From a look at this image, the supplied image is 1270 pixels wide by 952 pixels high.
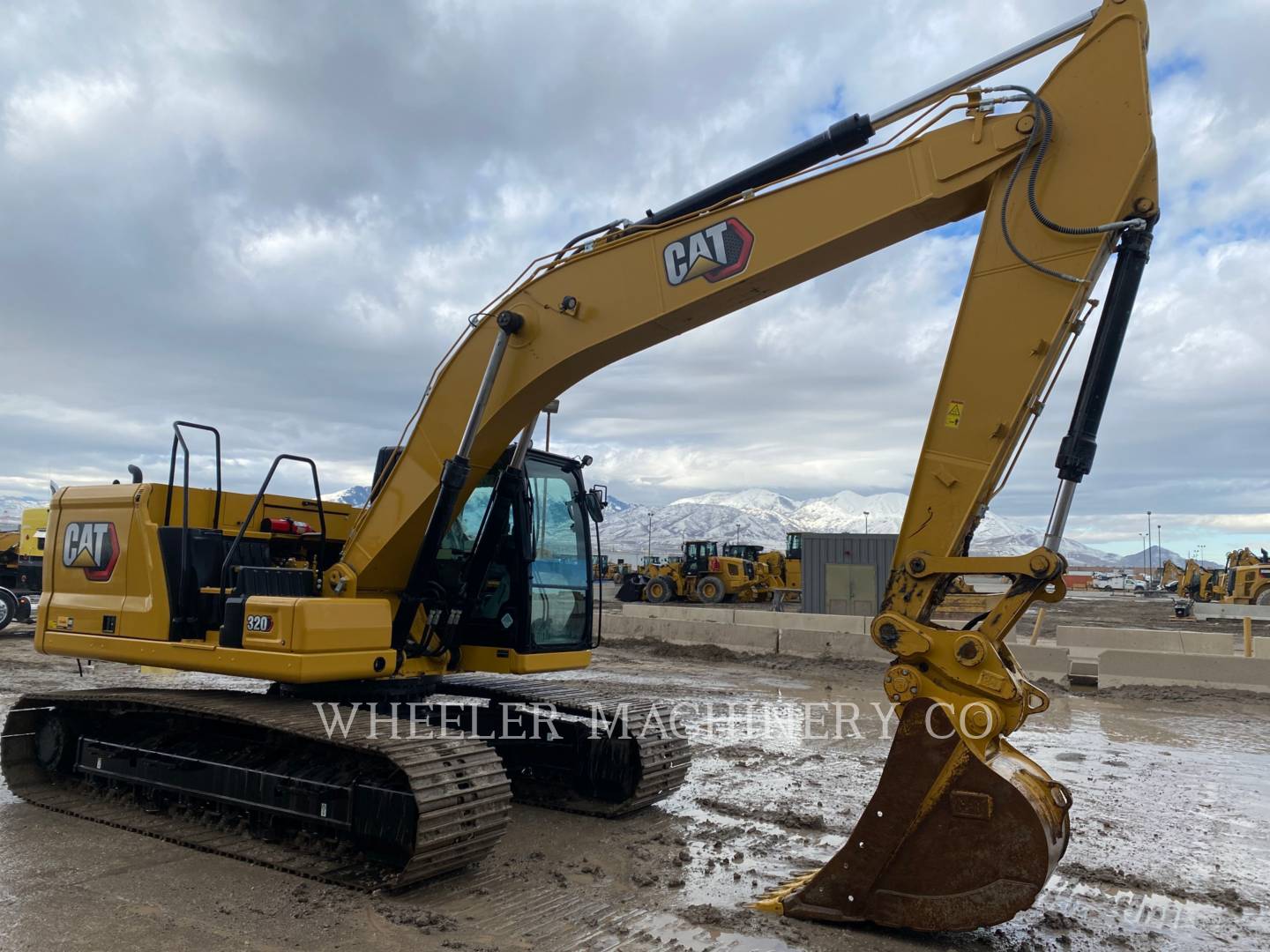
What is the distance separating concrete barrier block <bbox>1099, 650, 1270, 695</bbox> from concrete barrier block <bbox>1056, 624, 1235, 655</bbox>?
Result: 1677mm

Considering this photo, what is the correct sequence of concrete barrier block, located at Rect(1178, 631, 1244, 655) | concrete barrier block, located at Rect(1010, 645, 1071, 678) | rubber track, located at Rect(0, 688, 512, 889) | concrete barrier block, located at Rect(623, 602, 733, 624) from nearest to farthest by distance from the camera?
rubber track, located at Rect(0, 688, 512, 889) < concrete barrier block, located at Rect(1010, 645, 1071, 678) < concrete barrier block, located at Rect(1178, 631, 1244, 655) < concrete barrier block, located at Rect(623, 602, 733, 624)

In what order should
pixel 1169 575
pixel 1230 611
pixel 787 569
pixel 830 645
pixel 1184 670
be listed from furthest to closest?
pixel 1169 575, pixel 787 569, pixel 1230 611, pixel 830 645, pixel 1184 670

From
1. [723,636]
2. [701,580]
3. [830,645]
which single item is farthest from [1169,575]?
[830,645]

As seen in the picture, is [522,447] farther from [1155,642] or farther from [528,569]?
[1155,642]

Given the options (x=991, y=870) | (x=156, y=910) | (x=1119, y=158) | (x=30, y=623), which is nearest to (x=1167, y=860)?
(x=991, y=870)

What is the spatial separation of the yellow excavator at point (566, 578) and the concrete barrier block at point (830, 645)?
33.1 ft

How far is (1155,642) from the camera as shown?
1616 centimetres

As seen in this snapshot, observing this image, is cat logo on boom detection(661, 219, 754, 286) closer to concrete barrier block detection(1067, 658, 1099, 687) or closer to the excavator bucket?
the excavator bucket

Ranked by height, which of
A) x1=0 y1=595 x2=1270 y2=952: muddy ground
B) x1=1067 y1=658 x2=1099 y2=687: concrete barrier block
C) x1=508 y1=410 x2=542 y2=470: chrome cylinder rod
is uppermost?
x1=508 y1=410 x2=542 y2=470: chrome cylinder rod

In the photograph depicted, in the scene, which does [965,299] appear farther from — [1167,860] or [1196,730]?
[1196,730]

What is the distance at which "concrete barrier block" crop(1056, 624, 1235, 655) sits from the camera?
16.0 m

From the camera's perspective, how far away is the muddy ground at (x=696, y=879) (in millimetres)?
4645

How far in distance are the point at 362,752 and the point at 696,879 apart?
205cm

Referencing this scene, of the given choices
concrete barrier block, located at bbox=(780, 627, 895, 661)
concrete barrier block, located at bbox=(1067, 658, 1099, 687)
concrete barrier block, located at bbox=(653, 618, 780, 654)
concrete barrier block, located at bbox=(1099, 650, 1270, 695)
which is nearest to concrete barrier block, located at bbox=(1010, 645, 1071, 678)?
concrete barrier block, located at bbox=(1067, 658, 1099, 687)
